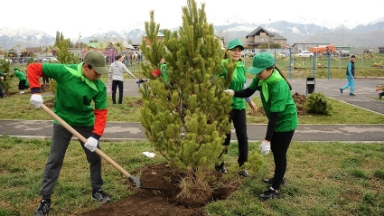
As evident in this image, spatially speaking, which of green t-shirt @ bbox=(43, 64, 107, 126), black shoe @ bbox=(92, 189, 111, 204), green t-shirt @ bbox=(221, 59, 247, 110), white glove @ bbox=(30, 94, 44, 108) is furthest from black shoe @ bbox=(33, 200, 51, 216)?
green t-shirt @ bbox=(221, 59, 247, 110)

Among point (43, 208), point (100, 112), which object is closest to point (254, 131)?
point (100, 112)

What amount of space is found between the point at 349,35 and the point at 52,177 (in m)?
170

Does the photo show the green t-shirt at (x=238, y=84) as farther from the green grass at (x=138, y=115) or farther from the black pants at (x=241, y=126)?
the green grass at (x=138, y=115)

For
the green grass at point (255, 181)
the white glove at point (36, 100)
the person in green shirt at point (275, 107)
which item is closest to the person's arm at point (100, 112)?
the white glove at point (36, 100)

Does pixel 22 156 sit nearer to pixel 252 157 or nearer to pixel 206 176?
pixel 206 176

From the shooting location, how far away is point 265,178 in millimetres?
4824

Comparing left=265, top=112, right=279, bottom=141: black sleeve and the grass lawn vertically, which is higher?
left=265, top=112, right=279, bottom=141: black sleeve

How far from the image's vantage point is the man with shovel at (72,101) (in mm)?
3664

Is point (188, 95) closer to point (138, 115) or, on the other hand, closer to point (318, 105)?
point (138, 115)

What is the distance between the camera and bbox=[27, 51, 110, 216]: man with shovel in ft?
12.0

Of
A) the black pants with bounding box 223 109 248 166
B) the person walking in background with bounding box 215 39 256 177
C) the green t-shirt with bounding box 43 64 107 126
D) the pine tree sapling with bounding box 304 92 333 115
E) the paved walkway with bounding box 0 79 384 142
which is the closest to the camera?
the green t-shirt with bounding box 43 64 107 126

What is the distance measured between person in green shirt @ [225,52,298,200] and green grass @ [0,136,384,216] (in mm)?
378

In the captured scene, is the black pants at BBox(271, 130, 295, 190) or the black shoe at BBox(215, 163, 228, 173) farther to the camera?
the black shoe at BBox(215, 163, 228, 173)

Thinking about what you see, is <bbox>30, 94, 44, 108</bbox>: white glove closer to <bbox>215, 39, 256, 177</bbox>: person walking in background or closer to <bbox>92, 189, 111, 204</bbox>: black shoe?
<bbox>92, 189, 111, 204</bbox>: black shoe
